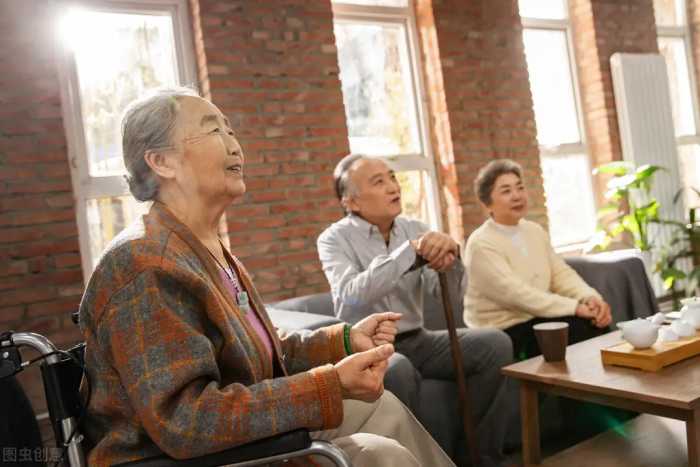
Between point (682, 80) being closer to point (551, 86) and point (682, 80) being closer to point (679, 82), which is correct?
point (679, 82)

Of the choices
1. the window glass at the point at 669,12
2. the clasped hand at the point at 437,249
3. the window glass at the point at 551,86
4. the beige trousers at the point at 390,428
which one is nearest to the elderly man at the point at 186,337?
the beige trousers at the point at 390,428

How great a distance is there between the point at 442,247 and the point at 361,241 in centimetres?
47

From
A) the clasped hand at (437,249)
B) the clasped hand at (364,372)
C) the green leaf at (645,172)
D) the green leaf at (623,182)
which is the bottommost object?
the clasped hand at (364,372)

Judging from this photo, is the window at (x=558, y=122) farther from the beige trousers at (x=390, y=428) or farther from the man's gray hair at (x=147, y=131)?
the man's gray hair at (x=147, y=131)

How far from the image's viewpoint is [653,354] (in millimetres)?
1862

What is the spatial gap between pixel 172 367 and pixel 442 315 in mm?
2219

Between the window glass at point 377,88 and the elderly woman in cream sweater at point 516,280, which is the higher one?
the window glass at point 377,88

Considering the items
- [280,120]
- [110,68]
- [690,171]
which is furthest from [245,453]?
[690,171]

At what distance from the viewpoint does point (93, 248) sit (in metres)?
3.29

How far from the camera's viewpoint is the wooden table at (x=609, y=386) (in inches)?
64.0

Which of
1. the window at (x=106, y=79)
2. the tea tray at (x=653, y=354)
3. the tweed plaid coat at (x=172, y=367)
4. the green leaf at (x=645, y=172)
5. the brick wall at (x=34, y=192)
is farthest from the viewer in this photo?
the green leaf at (x=645, y=172)

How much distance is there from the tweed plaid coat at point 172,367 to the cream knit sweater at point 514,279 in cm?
179

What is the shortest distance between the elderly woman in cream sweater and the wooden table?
0.41 meters

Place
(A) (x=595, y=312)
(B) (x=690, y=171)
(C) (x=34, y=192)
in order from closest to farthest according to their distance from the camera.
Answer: (A) (x=595, y=312)
(C) (x=34, y=192)
(B) (x=690, y=171)
